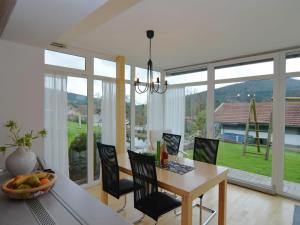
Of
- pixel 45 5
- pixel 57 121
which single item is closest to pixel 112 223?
pixel 45 5

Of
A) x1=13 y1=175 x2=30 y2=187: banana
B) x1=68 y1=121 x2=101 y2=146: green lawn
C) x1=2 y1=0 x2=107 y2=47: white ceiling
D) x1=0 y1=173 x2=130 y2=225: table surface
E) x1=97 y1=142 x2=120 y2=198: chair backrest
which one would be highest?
x1=2 y1=0 x2=107 y2=47: white ceiling

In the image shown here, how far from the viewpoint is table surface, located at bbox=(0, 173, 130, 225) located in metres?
0.99

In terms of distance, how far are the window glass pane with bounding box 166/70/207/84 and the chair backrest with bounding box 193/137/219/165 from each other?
73.2 inches

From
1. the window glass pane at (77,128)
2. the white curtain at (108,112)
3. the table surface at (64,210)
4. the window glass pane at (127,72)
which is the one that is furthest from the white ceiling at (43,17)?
the window glass pane at (127,72)

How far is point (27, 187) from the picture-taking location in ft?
3.98

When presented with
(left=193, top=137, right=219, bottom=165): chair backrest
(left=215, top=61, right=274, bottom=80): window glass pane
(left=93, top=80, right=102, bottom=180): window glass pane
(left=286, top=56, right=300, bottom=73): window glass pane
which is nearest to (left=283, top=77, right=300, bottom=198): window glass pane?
(left=286, top=56, right=300, bottom=73): window glass pane

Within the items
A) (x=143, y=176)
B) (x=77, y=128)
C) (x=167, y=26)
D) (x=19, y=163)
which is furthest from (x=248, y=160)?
(x=19, y=163)

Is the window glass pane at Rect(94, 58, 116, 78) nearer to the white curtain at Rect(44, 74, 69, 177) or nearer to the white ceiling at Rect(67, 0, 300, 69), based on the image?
the white ceiling at Rect(67, 0, 300, 69)

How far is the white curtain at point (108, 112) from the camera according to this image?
3832 millimetres

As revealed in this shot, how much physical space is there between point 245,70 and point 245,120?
1.00 meters

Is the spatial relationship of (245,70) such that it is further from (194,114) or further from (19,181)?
(19,181)

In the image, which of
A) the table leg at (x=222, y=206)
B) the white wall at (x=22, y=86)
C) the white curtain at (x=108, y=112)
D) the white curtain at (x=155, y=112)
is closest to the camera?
the white wall at (x=22, y=86)

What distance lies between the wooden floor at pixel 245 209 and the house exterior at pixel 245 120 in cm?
101

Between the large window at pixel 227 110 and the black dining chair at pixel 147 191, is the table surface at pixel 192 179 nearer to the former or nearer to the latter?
the black dining chair at pixel 147 191
